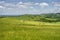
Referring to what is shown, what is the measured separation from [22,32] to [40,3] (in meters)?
1.30

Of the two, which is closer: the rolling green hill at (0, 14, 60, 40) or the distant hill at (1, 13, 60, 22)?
the rolling green hill at (0, 14, 60, 40)

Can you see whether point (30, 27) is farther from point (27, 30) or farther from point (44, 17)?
point (44, 17)

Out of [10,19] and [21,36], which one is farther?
[10,19]

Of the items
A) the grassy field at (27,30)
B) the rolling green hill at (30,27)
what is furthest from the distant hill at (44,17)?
the grassy field at (27,30)

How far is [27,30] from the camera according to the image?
444 centimetres

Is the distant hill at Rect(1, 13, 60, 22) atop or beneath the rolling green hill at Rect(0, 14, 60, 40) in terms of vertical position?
atop

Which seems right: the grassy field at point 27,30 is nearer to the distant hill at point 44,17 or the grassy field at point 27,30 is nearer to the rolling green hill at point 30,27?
the rolling green hill at point 30,27

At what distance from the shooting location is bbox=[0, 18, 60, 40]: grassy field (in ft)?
13.5

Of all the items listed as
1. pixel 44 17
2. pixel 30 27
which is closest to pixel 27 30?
pixel 30 27

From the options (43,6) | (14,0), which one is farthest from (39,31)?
(14,0)

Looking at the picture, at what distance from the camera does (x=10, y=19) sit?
15.8 feet

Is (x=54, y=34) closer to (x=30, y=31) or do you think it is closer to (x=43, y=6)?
(x=30, y=31)

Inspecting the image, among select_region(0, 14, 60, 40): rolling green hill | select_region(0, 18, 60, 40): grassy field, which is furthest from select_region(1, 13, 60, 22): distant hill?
select_region(0, 18, 60, 40): grassy field

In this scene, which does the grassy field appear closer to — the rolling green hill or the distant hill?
the rolling green hill
